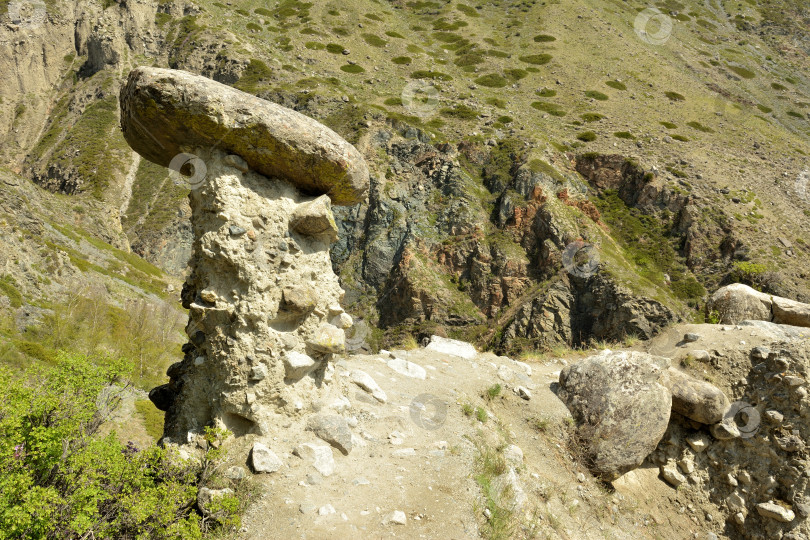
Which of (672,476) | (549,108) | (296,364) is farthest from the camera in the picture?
(549,108)

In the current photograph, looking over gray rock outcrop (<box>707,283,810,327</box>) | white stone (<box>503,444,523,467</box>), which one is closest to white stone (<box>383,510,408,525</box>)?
white stone (<box>503,444,523,467</box>)

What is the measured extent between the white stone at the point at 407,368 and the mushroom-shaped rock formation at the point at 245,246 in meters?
2.92

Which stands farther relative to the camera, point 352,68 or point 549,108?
point 352,68

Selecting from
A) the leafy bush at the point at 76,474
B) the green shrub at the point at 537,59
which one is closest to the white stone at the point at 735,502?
the leafy bush at the point at 76,474

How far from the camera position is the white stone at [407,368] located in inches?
421

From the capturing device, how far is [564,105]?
60062 millimetres

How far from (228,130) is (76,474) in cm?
516

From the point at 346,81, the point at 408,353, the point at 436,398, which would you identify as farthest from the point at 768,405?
the point at 346,81

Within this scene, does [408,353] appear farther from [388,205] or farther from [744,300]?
[388,205]

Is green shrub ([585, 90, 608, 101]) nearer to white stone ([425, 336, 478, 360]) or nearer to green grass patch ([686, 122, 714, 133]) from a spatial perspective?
green grass patch ([686, 122, 714, 133])

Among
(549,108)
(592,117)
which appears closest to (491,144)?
(549,108)

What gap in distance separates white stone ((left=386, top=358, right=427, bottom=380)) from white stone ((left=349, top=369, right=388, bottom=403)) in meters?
1.33

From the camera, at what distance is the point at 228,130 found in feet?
23.7

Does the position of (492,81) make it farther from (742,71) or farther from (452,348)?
(452,348)
